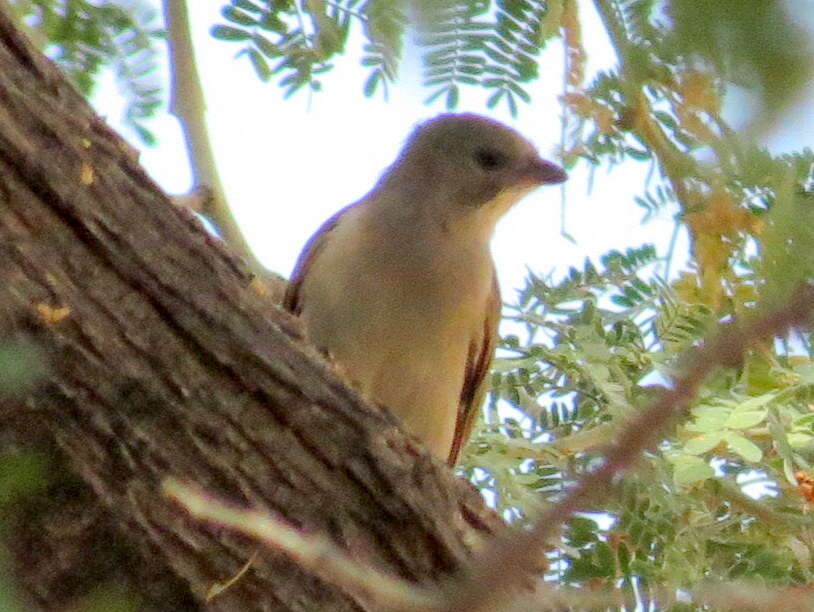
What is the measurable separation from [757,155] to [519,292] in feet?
10.5

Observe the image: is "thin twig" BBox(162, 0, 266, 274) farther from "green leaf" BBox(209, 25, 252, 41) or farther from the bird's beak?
the bird's beak

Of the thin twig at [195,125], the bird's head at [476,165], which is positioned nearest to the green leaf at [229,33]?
the thin twig at [195,125]

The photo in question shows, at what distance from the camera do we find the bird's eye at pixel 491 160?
4445 mm

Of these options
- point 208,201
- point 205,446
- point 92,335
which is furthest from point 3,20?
point 208,201

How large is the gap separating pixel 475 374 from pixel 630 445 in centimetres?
339

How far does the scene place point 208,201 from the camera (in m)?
3.49

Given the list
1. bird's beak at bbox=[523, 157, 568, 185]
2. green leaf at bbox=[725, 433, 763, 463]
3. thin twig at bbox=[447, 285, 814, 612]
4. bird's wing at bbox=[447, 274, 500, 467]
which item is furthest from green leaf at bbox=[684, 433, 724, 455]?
thin twig at bbox=[447, 285, 814, 612]

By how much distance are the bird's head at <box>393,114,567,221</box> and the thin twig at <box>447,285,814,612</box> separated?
3.58 meters

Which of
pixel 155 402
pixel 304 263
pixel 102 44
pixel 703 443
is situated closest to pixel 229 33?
pixel 102 44

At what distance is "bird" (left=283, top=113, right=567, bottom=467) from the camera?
12.6ft

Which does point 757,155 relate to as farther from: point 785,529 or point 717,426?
point 785,529

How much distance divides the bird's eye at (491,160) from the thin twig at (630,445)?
3.73m

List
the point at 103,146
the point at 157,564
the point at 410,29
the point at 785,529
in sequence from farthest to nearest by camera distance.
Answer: the point at 785,529, the point at 103,146, the point at 157,564, the point at 410,29

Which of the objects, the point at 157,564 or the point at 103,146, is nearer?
the point at 157,564
